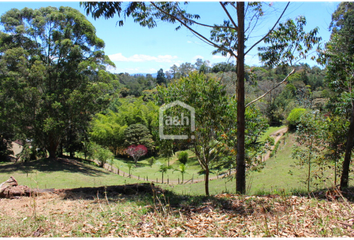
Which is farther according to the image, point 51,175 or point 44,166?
point 44,166

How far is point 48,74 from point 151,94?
27.1ft

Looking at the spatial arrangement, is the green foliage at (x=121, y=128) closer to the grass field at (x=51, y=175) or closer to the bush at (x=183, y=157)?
the bush at (x=183, y=157)

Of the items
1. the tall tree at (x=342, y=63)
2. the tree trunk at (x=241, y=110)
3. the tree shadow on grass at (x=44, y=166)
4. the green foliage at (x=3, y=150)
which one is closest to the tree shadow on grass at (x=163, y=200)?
the tree trunk at (x=241, y=110)

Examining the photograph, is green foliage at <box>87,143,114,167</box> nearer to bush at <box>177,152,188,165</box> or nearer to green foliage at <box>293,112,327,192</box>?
bush at <box>177,152,188,165</box>

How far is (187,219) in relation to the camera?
157 inches

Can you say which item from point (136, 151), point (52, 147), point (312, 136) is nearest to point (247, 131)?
point (312, 136)

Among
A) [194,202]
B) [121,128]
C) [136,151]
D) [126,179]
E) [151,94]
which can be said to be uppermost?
[151,94]

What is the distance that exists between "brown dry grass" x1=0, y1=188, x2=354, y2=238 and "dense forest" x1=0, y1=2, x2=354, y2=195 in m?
2.78

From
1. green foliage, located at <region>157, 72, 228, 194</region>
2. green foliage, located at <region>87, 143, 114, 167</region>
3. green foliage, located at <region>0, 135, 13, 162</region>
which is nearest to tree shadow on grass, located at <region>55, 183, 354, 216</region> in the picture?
green foliage, located at <region>157, 72, 228, 194</region>

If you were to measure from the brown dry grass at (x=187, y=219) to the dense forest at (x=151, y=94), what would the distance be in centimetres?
278

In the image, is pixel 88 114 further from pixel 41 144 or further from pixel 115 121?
pixel 115 121

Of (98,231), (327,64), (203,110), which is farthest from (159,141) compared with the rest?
(327,64)

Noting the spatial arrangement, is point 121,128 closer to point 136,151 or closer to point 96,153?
point 136,151

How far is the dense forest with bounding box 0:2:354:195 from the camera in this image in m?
7.68
